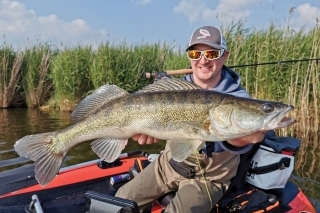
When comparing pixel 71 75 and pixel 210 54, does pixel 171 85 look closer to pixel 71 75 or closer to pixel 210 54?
pixel 210 54

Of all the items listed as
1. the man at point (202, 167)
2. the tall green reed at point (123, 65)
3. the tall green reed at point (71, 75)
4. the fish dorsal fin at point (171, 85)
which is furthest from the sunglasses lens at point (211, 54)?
the tall green reed at point (71, 75)

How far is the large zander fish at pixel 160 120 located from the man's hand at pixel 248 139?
120 mm

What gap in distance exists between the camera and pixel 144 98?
2.37 m

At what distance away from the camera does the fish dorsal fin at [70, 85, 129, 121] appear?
2.48 metres

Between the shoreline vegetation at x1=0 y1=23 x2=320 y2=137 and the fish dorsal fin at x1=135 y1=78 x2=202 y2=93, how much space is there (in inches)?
188

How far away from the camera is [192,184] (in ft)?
9.28

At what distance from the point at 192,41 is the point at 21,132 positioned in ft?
21.1

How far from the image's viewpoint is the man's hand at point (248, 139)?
2.29m

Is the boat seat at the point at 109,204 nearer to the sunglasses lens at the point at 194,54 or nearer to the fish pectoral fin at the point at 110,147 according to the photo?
the fish pectoral fin at the point at 110,147

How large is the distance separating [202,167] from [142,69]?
8186 mm

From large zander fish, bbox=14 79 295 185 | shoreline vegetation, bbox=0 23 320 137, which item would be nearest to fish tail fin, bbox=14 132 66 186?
large zander fish, bbox=14 79 295 185

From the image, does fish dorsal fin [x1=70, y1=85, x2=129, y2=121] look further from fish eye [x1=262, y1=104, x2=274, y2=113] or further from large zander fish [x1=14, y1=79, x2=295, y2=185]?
fish eye [x1=262, y1=104, x2=274, y2=113]

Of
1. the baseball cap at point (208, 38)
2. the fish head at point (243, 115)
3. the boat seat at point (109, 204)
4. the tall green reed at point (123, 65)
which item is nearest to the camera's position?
the fish head at point (243, 115)

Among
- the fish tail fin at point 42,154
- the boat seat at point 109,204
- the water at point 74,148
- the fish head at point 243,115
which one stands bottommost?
the water at point 74,148
